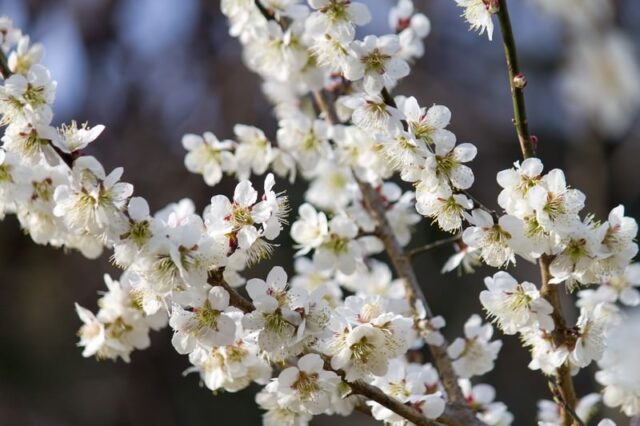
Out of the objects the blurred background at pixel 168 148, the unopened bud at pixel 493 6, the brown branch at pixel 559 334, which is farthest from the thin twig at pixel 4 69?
the blurred background at pixel 168 148

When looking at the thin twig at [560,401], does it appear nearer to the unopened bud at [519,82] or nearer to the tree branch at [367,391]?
the tree branch at [367,391]

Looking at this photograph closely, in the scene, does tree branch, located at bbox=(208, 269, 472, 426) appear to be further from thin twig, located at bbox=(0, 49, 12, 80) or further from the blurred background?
the blurred background

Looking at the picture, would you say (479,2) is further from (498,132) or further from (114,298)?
(498,132)

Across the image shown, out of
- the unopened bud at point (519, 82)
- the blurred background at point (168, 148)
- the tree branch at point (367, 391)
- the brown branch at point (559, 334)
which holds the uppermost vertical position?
the blurred background at point (168, 148)

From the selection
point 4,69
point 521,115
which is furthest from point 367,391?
point 4,69

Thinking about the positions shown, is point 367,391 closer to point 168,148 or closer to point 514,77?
point 514,77

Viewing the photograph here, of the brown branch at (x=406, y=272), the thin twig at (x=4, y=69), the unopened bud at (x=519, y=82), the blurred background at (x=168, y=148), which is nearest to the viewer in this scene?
the unopened bud at (x=519, y=82)

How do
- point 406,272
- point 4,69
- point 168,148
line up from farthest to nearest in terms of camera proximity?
point 168,148
point 406,272
point 4,69

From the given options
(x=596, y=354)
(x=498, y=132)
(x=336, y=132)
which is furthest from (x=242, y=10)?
(x=498, y=132)
